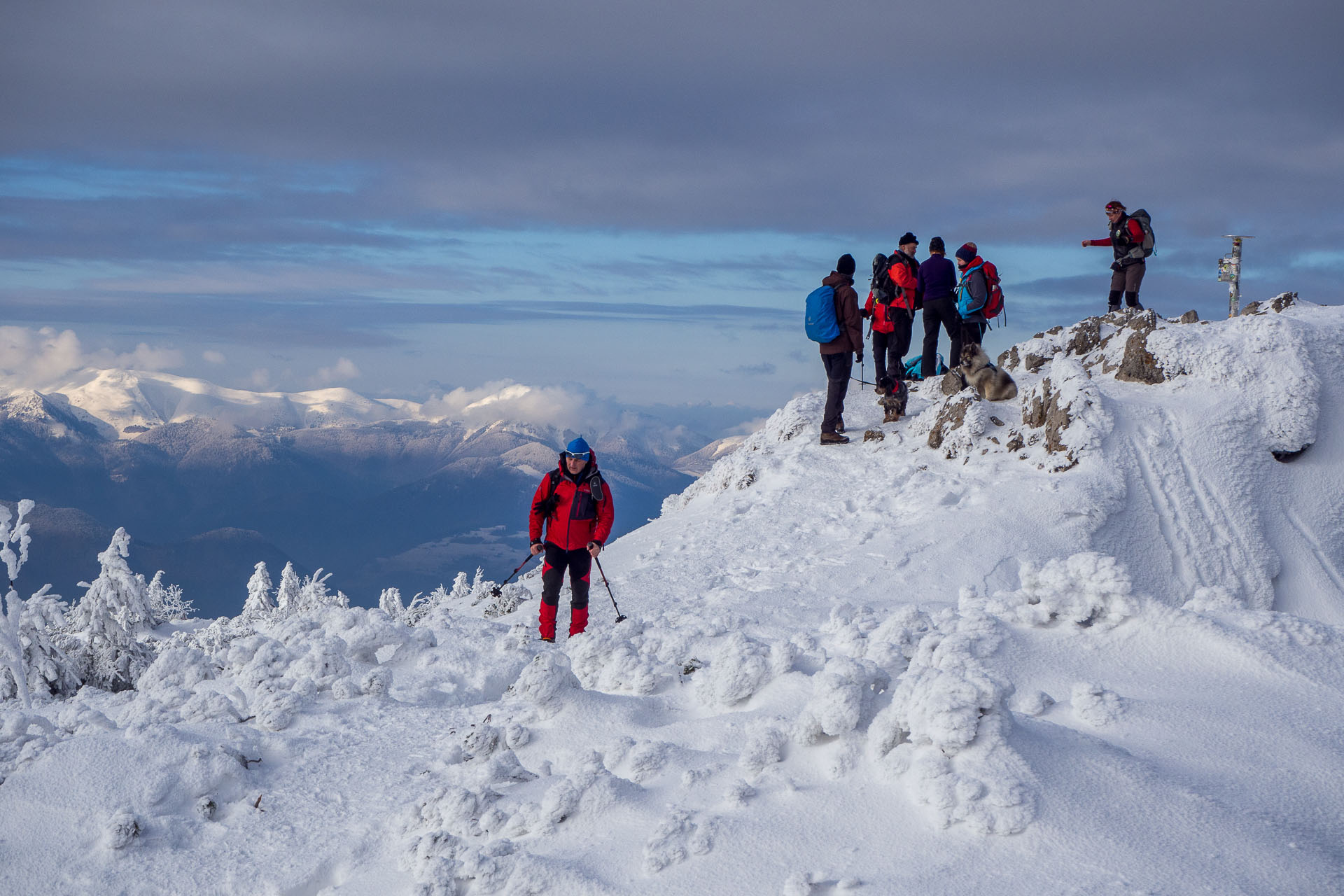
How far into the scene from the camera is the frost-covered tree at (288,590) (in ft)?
78.5

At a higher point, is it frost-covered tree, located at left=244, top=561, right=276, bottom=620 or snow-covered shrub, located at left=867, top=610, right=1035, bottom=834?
snow-covered shrub, located at left=867, top=610, right=1035, bottom=834

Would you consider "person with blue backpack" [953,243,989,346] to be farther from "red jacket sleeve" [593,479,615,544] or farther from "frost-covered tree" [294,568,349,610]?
"frost-covered tree" [294,568,349,610]

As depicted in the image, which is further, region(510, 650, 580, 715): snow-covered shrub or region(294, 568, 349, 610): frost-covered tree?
region(294, 568, 349, 610): frost-covered tree

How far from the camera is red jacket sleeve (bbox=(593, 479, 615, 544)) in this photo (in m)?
8.85

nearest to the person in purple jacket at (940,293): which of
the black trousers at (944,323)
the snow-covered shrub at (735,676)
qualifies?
the black trousers at (944,323)

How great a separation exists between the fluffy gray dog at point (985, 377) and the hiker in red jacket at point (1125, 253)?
2467 millimetres

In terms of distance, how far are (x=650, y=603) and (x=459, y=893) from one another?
6.65 m

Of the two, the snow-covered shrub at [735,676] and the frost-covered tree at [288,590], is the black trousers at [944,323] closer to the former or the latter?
the snow-covered shrub at [735,676]

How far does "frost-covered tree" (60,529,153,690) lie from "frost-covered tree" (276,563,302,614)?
10447 mm

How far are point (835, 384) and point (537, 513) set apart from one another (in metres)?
6.86

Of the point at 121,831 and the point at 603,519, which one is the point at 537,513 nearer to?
the point at 603,519

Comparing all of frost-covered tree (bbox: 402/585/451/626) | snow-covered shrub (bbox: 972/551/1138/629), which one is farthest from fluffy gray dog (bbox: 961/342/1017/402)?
frost-covered tree (bbox: 402/585/451/626)

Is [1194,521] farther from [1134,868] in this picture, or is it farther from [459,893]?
[459,893]

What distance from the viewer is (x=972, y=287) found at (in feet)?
47.2
